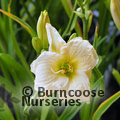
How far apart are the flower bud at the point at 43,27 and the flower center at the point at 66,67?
0.04 m

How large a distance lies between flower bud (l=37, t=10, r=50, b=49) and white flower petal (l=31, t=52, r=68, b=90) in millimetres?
39

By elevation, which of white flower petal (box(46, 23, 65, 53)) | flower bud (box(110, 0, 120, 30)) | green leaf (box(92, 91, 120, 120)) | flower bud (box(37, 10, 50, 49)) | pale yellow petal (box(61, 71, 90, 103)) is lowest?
green leaf (box(92, 91, 120, 120))

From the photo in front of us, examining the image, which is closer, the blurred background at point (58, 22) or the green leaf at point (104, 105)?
the green leaf at point (104, 105)

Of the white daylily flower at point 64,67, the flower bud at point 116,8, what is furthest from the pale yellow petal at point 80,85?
the flower bud at point 116,8

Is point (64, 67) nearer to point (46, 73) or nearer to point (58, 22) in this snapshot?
point (46, 73)

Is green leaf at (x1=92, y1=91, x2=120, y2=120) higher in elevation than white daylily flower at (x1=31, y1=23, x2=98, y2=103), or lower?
lower

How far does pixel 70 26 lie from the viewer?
14.1 inches

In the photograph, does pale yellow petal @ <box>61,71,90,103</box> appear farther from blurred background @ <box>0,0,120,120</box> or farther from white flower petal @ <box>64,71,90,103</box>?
blurred background @ <box>0,0,120,120</box>

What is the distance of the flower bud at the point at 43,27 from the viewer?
234mm

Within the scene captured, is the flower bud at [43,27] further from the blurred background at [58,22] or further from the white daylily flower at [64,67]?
the blurred background at [58,22]

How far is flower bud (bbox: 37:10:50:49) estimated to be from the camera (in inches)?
9.2

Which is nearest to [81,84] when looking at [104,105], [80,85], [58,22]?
[80,85]

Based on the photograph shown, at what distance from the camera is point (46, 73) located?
0.21 meters

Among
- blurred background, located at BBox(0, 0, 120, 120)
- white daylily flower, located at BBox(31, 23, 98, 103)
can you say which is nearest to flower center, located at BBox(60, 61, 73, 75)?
white daylily flower, located at BBox(31, 23, 98, 103)
